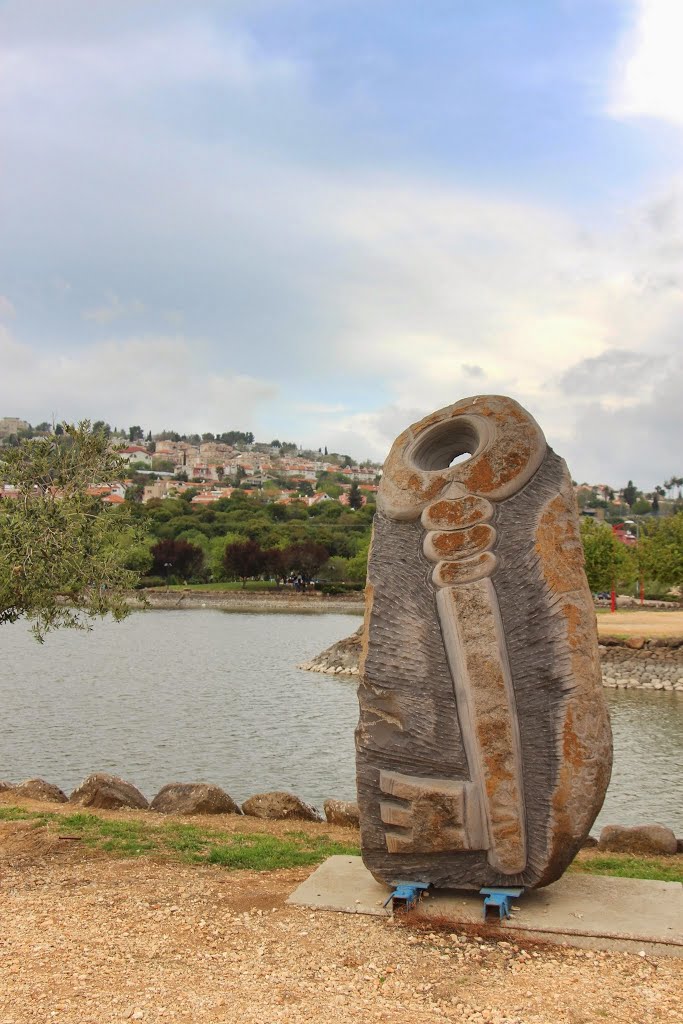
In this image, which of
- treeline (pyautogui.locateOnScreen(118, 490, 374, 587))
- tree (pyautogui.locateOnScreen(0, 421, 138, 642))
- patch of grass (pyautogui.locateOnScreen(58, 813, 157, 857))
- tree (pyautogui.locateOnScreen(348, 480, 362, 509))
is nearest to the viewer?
patch of grass (pyautogui.locateOnScreen(58, 813, 157, 857))

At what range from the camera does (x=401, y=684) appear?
6.46 metres

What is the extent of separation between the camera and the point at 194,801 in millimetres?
10383

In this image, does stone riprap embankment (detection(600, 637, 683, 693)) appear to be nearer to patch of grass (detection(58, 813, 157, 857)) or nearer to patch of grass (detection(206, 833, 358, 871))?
patch of grass (detection(206, 833, 358, 871))

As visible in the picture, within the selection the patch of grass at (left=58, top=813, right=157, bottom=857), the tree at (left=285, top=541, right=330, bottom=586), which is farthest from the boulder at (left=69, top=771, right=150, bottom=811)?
the tree at (left=285, top=541, right=330, bottom=586)

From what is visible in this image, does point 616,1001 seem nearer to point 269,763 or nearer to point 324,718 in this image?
point 269,763

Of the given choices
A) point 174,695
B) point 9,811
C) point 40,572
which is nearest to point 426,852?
point 40,572

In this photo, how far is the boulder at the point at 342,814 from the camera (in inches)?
405

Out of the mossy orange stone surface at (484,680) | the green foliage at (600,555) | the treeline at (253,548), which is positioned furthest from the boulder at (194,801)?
the treeline at (253,548)

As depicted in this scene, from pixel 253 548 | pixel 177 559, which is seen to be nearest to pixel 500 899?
pixel 253 548

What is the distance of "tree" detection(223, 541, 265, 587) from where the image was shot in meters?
73.8

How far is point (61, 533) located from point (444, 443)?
149 inches

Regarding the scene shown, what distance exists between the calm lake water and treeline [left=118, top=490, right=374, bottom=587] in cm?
3366

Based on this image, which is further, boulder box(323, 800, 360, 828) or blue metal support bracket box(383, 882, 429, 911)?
boulder box(323, 800, 360, 828)

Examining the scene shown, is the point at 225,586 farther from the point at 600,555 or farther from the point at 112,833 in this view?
the point at 112,833
